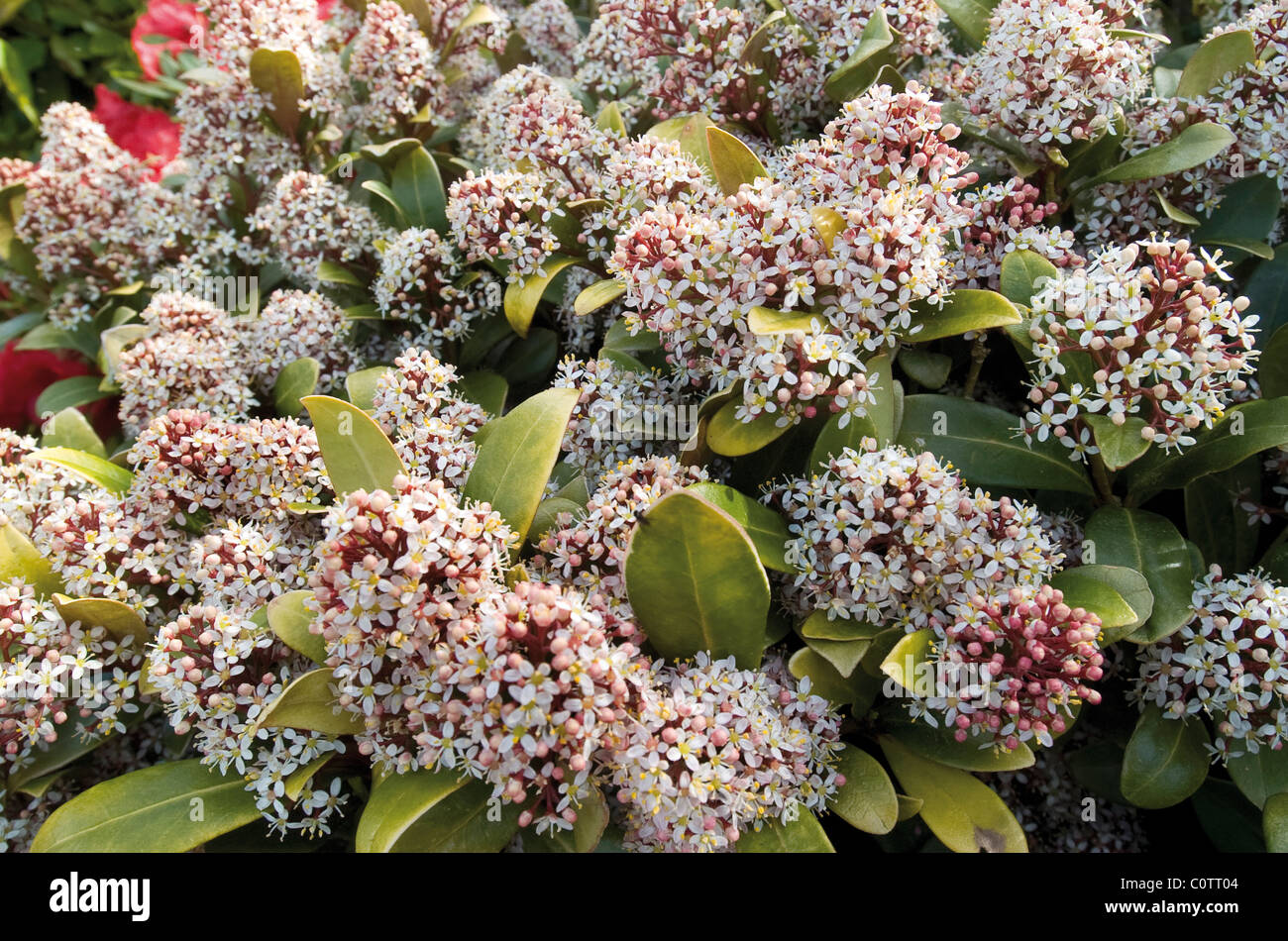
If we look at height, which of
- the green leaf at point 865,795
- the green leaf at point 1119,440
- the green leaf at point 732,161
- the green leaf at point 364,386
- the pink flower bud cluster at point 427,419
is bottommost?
the green leaf at point 865,795

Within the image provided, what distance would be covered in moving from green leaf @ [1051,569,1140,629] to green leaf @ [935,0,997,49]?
129 cm

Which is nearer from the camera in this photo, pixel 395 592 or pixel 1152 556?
pixel 395 592

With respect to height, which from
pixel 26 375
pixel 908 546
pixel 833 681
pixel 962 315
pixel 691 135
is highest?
pixel 691 135

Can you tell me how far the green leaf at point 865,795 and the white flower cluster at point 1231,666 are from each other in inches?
19.8

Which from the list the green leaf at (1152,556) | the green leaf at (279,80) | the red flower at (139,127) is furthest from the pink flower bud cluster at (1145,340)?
the red flower at (139,127)

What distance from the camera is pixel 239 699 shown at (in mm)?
1524

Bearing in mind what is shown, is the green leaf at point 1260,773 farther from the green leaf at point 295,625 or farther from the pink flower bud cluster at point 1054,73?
the green leaf at point 295,625

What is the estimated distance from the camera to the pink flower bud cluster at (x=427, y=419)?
5.59 ft

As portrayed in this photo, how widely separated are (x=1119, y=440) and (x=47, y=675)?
5.94ft

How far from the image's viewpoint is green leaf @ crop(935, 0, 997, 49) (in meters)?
2.13

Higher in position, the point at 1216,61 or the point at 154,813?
the point at 1216,61

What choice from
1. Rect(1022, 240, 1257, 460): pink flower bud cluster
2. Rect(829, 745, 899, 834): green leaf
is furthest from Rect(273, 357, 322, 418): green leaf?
Rect(1022, 240, 1257, 460): pink flower bud cluster

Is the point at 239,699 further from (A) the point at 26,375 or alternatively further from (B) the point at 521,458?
(A) the point at 26,375

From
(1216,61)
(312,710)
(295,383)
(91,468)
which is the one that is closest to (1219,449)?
(1216,61)
